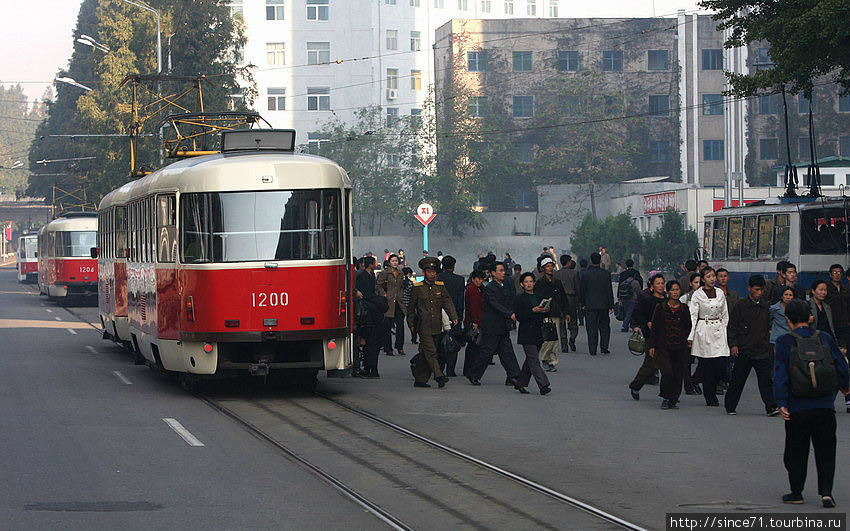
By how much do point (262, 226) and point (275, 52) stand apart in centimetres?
7702

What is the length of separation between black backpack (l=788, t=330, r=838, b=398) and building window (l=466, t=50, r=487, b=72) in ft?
237

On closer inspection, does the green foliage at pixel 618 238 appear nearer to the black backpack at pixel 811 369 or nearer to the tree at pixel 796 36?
the tree at pixel 796 36

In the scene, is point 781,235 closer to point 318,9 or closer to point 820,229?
point 820,229

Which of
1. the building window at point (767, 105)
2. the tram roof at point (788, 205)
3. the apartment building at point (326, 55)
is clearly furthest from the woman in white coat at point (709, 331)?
the apartment building at point (326, 55)

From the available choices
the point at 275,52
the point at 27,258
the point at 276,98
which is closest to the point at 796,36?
the point at 27,258

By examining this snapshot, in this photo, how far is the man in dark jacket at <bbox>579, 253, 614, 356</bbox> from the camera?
78.2ft

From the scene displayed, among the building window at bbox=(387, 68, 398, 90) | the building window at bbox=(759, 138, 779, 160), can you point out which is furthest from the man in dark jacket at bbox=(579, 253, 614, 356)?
the building window at bbox=(387, 68, 398, 90)

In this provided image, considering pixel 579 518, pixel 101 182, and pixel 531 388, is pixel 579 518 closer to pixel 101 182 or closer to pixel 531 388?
pixel 531 388

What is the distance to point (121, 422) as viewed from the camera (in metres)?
14.0

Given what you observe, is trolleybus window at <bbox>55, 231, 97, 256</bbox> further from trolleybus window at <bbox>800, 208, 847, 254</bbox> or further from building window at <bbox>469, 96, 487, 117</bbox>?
building window at <bbox>469, 96, 487, 117</bbox>

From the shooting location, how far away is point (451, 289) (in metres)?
21.6

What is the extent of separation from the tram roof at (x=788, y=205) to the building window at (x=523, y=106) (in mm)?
53847

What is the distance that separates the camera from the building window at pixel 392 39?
9131 cm

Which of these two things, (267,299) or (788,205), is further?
(788,205)
